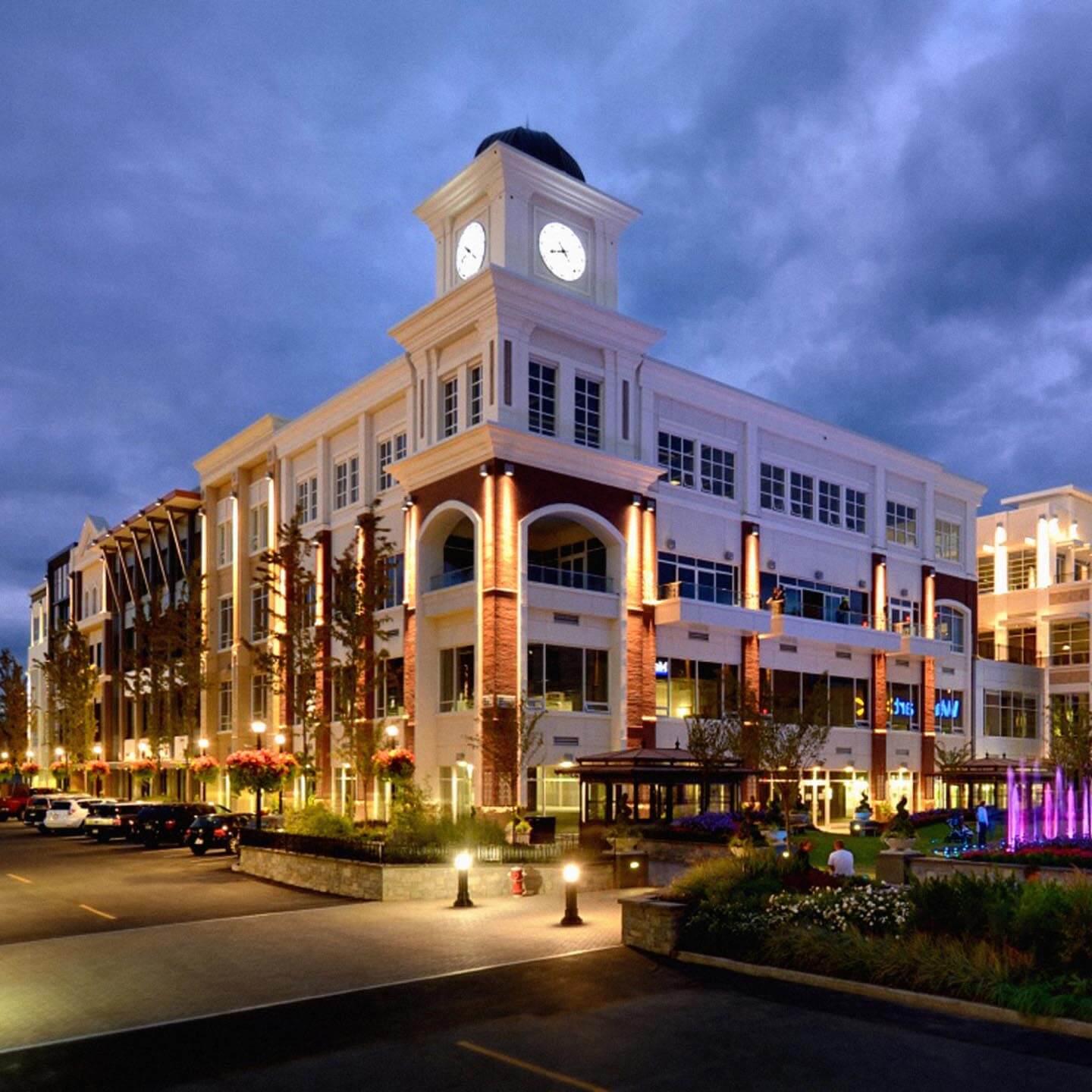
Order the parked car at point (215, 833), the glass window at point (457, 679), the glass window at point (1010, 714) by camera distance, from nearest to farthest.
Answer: the parked car at point (215, 833)
the glass window at point (457, 679)
the glass window at point (1010, 714)

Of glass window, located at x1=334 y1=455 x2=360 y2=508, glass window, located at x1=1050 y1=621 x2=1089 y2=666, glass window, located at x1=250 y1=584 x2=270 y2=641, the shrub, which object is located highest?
glass window, located at x1=334 y1=455 x2=360 y2=508

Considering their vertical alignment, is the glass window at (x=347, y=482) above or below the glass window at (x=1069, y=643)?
above

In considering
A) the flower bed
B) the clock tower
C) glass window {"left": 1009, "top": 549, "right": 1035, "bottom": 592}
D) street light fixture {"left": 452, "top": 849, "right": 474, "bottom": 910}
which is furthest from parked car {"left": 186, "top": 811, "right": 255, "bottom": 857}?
glass window {"left": 1009, "top": 549, "right": 1035, "bottom": 592}

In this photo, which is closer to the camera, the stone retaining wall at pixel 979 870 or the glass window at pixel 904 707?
the stone retaining wall at pixel 979 870

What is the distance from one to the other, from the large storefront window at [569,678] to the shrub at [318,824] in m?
10.7

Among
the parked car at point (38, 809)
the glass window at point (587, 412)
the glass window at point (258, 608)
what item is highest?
the glass window at point (587, 412)

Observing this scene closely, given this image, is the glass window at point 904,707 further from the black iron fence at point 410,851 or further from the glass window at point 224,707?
the glass window at point 224,707

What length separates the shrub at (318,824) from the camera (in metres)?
30.0

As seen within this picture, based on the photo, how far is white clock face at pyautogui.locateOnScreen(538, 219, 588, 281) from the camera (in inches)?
1698

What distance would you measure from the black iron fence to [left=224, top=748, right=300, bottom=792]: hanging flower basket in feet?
14.5

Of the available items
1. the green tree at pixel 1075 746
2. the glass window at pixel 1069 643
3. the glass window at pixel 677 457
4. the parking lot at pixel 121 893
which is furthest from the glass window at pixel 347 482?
the glass window at pixel 1069 643

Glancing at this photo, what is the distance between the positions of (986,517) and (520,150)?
42.4 m

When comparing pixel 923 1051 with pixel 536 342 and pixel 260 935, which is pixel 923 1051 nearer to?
pixel 260 935

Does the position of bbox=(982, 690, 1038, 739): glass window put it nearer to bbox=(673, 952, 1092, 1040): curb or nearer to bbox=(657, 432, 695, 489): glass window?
bbox=(657, 432, 695, 489): glass window
